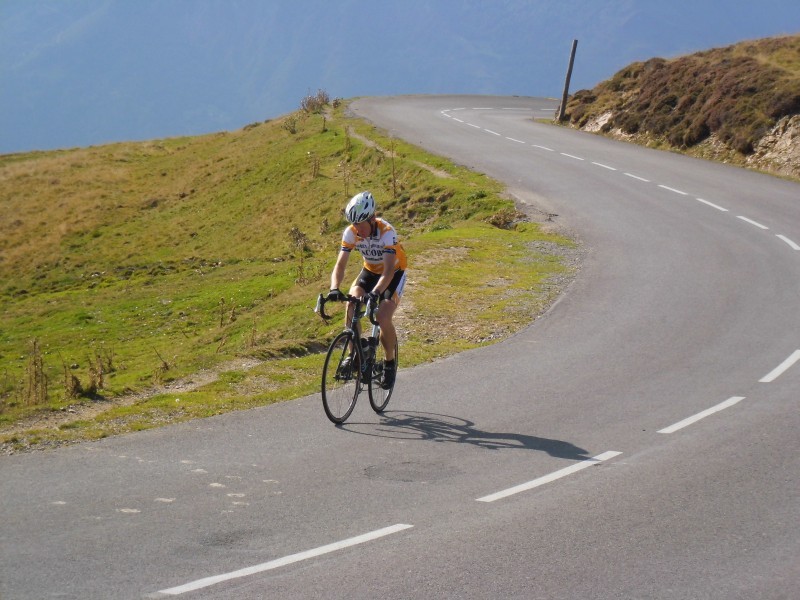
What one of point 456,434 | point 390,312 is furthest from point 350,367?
point 456,434

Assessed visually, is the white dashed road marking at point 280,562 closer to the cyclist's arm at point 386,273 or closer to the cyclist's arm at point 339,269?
the cyclist's arm at point 386,273

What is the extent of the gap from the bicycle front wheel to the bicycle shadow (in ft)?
0.64

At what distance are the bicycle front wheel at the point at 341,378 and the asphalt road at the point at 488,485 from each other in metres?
0.24

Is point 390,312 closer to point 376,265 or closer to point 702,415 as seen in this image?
point 376,265

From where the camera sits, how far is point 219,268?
2698cm

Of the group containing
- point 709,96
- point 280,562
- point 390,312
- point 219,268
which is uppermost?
point 709,96

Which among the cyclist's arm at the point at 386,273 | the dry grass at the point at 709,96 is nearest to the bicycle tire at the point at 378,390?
the cyclist's arm at the point at 386,273

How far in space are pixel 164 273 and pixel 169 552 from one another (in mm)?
23060

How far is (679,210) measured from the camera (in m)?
22.3

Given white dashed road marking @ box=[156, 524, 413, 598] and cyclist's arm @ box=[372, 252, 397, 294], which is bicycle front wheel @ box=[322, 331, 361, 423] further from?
white dashed road marking @ box=[156, 524, 413, 598]

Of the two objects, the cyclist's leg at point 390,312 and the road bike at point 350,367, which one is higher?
the cyclist's leg at point 390,312

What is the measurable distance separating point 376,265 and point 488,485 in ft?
9.68

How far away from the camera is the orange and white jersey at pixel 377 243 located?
9070 mm

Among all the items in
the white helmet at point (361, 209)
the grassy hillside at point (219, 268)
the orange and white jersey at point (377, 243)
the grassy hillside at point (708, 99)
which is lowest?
the grassy hillside at point (219, 268)
